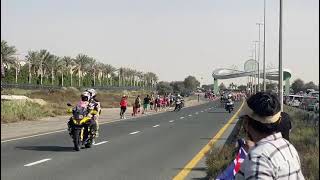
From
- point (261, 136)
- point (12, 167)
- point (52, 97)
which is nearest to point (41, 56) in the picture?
point (52, 97)

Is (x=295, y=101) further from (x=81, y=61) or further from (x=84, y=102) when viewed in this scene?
(x=81, y=61)

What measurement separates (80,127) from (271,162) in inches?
576

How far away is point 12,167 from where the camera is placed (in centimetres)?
1391

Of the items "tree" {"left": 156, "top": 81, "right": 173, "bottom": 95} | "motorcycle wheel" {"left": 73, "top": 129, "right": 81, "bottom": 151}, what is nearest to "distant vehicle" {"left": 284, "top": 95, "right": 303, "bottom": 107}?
"motorcycle wheel" {"left": 73, "top": 129, "right": 81, "bottom": 151}

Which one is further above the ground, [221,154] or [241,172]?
[241,172]

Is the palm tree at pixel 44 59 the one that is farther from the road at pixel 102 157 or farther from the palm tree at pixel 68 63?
the road at pixel 102 157

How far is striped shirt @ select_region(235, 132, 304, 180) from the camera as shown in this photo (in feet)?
10.9

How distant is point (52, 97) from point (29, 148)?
51.4 metres

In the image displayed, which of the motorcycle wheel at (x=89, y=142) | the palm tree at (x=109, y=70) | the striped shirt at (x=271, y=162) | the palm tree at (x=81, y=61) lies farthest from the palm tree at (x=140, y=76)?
the striped shirt at (x=271, y=162)

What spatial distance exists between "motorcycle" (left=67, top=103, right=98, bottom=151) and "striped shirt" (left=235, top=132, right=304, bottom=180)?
14.3 meters

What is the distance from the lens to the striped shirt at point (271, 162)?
3312 mm

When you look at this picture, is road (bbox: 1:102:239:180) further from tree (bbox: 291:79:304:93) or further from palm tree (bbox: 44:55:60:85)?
palm tree (bbox: 44:55:60:85)

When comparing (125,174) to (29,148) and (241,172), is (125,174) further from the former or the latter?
(241,172)

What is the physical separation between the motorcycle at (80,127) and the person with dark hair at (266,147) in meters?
14.1
